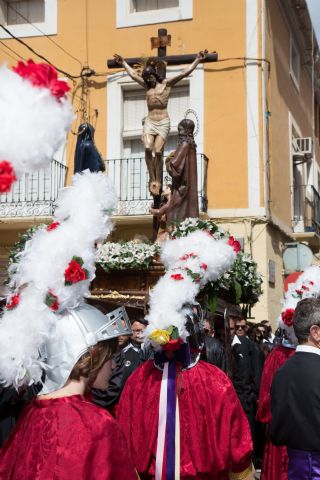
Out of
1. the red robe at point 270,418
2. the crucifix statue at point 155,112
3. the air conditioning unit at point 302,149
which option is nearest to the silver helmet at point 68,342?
the red robe at point 270,418

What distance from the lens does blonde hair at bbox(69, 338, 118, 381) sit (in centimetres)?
294

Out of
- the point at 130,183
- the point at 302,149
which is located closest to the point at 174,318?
the point at 130,183

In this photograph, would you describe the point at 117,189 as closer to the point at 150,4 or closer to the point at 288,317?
the point at 150,4

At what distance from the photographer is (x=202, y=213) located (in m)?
15.3

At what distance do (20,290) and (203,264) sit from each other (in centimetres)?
208

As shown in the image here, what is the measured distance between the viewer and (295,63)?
1998cm

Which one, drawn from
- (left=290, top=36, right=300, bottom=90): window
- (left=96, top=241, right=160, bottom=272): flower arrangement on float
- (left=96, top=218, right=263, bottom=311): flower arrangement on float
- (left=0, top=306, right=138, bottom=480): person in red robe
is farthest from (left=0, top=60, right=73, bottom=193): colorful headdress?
(left=290, top=36, right=300, bottom=90): window

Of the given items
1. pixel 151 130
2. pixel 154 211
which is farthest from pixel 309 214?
pixel 154 211

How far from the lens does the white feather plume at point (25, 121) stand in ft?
7.13

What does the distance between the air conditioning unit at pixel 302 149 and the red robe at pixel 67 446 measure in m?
16.7

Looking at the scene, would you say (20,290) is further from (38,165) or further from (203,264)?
(203,264)

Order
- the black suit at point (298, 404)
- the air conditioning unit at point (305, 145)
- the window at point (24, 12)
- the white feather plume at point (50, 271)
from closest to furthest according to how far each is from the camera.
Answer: the white feather plume at point (50, 271), the black suit at point (298, 404), the window at point (24, 12), the air conditioning unit at point (305, 145)

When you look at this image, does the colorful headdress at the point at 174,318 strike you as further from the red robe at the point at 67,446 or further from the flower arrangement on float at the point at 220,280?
the red robe at the point at 67,446

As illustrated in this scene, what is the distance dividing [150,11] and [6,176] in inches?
604
